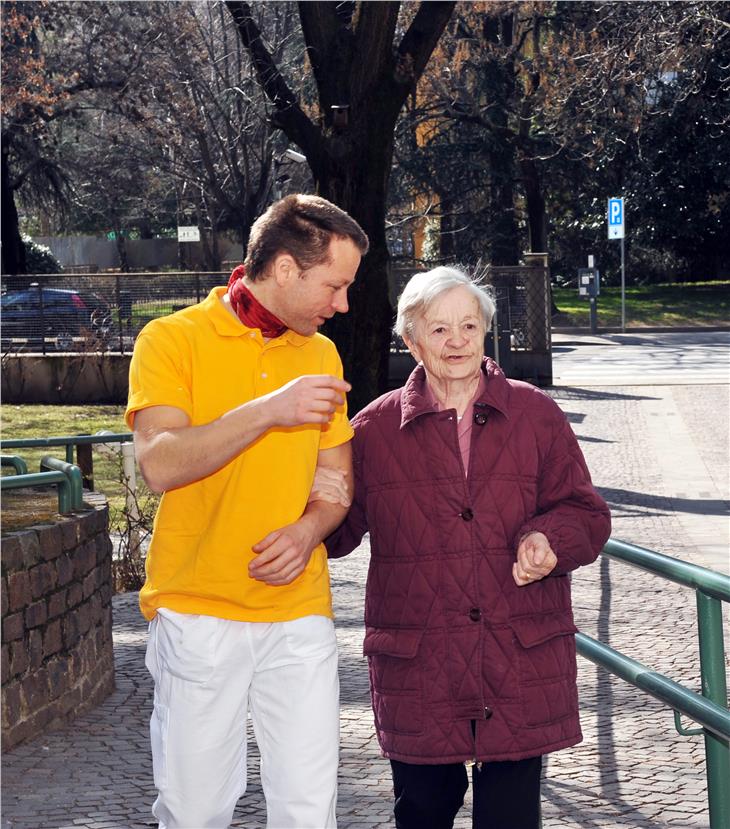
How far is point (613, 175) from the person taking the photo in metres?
44.2

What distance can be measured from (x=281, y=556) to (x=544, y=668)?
658 millimetres

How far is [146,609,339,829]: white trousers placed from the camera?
321 cm

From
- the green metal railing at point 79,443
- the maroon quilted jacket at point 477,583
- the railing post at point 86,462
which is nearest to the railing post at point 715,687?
the maroon quilted jacket at point 477,583

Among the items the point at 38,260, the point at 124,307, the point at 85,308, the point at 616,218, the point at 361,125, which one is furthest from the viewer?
the point at 38,260

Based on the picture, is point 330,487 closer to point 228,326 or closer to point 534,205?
point 228,326

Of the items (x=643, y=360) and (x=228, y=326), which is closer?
(x=228, y=326)

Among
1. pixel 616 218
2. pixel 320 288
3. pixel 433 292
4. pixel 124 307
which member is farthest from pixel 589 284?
pixel 320 288

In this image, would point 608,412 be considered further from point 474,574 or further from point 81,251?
point 81,251

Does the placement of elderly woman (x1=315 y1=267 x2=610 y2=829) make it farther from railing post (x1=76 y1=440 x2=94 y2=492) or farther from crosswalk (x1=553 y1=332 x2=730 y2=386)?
crosswalk (x1=553 y1=332 x2=730 y2=386)

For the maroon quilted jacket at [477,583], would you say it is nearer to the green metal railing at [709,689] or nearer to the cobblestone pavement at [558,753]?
the green metal railing at [709,689]

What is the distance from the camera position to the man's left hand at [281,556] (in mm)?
3133

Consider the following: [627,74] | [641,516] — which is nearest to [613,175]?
[627,74]

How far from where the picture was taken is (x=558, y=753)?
5.72 metres

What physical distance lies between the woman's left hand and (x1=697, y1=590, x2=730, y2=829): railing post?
53cm
